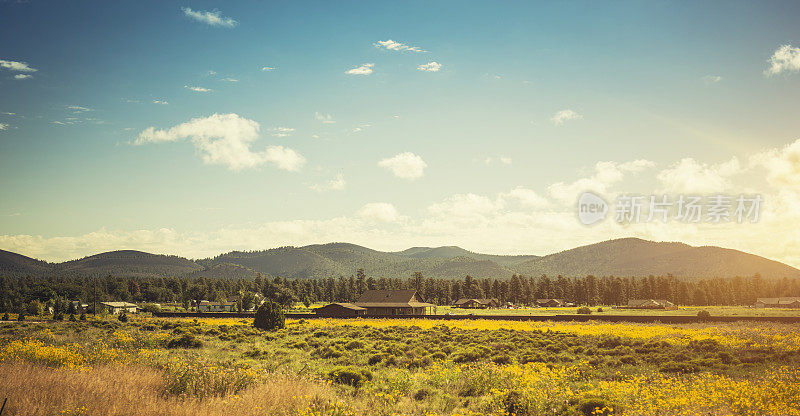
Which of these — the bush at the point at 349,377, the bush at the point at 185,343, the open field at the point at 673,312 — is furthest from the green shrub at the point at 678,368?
the open field at the point at 673,312

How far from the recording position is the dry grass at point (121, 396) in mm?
9195

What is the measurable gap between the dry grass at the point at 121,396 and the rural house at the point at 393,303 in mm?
74089

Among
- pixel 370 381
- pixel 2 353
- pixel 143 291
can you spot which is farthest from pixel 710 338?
pixel 143 291

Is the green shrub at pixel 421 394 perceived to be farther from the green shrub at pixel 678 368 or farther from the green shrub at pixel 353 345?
the green shrub at pixel 353 345

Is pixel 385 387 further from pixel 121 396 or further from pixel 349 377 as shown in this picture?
pixel 121 396

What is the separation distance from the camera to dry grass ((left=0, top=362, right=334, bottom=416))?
920cm

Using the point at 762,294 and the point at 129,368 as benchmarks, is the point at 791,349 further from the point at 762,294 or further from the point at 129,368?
the point at 762,294

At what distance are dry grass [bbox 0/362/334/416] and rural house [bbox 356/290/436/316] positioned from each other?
74.1 metres

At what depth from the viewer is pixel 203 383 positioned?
1171 centimetres

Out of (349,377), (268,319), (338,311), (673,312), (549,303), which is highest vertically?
(349,377)

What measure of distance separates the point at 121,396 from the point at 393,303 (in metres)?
81.0

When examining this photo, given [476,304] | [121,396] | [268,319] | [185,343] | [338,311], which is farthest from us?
[476,304]

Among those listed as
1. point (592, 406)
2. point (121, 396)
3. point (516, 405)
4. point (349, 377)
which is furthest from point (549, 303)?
point (121, 396)

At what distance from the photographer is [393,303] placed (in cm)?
8938
